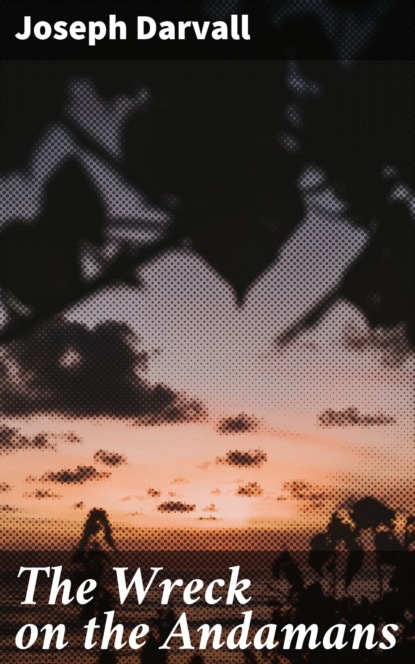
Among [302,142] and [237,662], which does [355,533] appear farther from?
[302,142]

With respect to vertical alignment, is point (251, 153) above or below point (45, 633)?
above

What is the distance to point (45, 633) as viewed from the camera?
260cm

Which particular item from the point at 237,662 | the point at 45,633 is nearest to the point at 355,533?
the point at 237,662

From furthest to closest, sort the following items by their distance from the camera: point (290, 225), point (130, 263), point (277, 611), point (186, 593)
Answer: point (186, 593) < point (277, 611) < point (290, 225) < point (130, 263)

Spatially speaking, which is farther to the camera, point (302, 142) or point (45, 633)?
point (45, 633)

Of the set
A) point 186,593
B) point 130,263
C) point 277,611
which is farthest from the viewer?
point 186,593

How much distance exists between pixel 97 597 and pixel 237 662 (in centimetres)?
46

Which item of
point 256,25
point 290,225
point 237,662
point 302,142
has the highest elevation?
point 256,25

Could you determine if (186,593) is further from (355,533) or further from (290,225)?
(290,225)

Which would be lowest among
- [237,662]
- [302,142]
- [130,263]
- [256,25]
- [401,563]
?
[237,662]

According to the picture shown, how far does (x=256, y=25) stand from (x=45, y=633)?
188 cm

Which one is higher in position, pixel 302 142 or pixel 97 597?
pixel 302 142

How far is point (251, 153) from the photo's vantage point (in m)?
2.23

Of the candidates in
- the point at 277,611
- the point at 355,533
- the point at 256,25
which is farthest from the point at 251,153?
the point at 277,611
